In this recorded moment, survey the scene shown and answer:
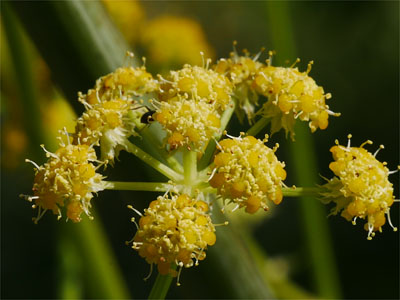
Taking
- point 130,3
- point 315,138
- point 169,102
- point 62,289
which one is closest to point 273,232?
point 315,138

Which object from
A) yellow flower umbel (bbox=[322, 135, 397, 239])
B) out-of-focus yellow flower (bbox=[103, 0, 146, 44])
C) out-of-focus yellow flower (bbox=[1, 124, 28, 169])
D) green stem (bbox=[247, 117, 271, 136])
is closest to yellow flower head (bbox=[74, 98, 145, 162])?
green stem (bbox=[247, 117, 271, 136])

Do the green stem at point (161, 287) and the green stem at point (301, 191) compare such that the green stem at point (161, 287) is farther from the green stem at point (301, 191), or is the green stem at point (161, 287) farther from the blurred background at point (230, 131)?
the green stem at point (301, 191)

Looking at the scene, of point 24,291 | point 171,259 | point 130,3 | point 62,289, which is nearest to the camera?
point 171,259

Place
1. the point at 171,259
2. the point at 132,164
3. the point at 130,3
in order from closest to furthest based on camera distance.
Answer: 1. the point at 171,259
2. the point at 132,164
3. the point at 130,3

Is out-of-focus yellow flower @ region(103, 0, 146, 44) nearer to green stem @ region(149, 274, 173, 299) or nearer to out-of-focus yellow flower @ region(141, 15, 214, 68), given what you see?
out-of-focus yellow flower @ region(141, 15, 214, 68)

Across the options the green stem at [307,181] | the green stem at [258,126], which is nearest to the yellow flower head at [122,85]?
the green stem at [258,126]

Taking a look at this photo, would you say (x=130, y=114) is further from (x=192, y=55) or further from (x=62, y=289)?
(x=192, y=55)
